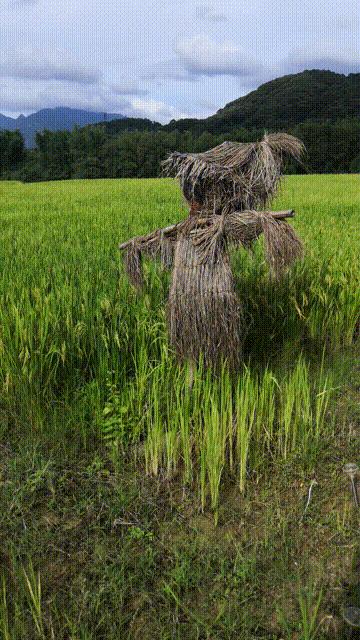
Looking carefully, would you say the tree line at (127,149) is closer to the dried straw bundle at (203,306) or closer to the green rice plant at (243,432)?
the dried straw bundle at (203,306)

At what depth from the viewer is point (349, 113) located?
6744 centimetres

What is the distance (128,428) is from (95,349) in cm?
61

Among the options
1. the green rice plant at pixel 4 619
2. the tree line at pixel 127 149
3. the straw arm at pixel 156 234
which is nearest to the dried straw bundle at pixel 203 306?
the straw arm at pixel 156 234

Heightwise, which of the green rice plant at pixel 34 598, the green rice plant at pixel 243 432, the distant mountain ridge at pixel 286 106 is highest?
the distant mountain ridge at pixel 286 106

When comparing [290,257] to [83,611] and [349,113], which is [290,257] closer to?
[83,611]

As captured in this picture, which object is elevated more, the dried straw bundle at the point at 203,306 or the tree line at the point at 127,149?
the tree line at the point at 127,149

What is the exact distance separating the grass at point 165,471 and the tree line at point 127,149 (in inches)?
1401

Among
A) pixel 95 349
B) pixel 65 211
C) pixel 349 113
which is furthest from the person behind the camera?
pixel 349 113

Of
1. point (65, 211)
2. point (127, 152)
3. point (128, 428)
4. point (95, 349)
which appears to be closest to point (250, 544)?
point (128, 428)

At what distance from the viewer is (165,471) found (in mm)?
2451

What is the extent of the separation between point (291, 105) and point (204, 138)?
3515cm

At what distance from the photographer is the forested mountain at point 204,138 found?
144 ft

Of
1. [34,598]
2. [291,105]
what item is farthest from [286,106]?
[34,598]

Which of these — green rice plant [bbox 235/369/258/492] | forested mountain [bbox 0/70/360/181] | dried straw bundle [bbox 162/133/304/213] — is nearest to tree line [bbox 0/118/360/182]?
forested mountain [bbox 0/70/360/181]
